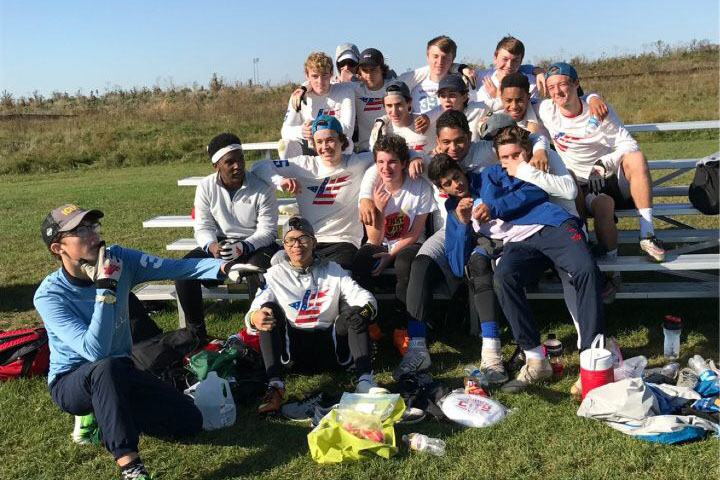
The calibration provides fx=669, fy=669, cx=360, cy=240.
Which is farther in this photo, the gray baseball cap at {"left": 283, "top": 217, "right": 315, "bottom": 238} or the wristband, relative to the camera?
the gray baseball cap at {"left": 283, "top": 217, "right": 315, "bottom": 238}

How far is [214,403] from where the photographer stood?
407cm

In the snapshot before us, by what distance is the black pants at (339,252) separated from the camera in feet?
16.9

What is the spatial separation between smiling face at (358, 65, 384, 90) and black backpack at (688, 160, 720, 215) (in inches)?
119

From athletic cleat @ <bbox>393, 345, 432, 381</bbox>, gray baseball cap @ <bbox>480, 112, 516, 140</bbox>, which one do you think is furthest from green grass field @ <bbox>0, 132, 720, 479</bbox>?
gray baseball cap @ <bbox>480, 112, 516, 140</bbox>

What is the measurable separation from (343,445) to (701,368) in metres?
2.36

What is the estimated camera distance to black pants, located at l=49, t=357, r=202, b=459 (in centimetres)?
337

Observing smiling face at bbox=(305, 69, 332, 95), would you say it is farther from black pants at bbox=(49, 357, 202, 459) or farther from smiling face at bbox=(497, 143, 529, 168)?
black pants at bbox=(49, 357, 202, 459)

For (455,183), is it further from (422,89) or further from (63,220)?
(63,220)

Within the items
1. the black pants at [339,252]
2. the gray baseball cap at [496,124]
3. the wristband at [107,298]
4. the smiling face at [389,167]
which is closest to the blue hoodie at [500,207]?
the gray baseball cap at [496,124]

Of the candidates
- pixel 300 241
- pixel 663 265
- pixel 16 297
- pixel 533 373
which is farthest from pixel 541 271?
pixel 16 297

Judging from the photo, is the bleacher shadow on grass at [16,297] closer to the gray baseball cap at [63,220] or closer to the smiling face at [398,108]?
the gray baseball cap at [63,220]

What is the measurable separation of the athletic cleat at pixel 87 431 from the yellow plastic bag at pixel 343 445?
4.30 ft

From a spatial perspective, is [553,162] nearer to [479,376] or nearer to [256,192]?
[479,376]

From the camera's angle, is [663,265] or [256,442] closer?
[256,442]
